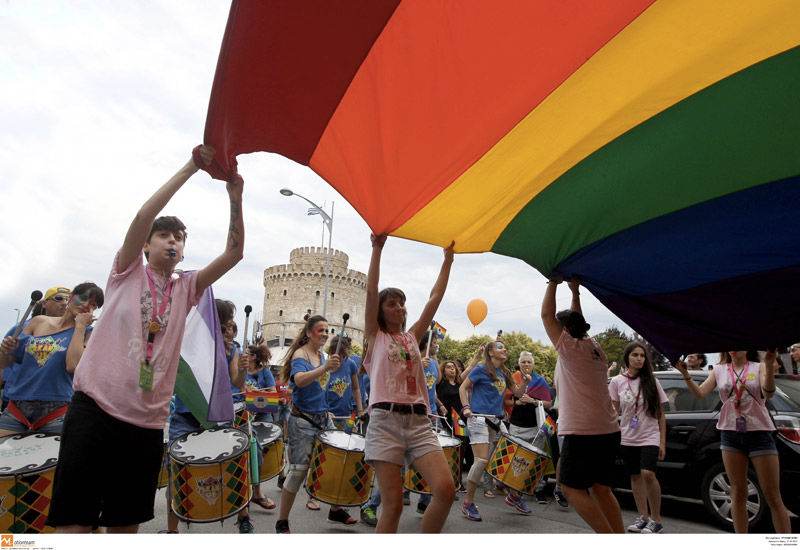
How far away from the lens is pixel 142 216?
2.55 metres

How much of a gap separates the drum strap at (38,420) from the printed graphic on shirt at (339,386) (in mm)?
2667

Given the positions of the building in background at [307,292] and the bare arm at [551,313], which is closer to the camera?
the bare arm at [551,313]

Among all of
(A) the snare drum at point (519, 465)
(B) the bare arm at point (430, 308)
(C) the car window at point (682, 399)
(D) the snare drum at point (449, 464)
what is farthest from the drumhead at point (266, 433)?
(C) the car window at point (682, 399)

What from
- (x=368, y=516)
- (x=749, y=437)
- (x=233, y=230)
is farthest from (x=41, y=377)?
(x=749, y=437)

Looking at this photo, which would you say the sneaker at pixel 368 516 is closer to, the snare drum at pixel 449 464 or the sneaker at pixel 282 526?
the snare drum at pixel 449 464

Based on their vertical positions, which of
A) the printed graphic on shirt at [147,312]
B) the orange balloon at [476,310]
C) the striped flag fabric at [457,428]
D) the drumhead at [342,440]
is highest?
the orange balloon at [476,310]

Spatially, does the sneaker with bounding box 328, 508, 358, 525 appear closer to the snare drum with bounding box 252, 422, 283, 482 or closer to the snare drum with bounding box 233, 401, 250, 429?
the snare drum with bounding box 252, 422, 283, 482

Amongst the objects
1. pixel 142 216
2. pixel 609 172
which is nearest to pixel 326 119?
pixel 142 216

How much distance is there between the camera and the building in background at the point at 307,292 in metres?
67.2

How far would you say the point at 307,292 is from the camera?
70.2 m

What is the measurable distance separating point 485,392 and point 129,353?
18.0 ft

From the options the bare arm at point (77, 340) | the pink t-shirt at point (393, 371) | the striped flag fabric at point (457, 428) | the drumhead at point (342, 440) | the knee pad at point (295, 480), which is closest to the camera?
the pink t-shirt at point (393, 371)

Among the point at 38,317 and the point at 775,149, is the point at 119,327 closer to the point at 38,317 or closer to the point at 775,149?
the point at 38,317

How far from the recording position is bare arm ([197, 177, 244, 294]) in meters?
2.91
